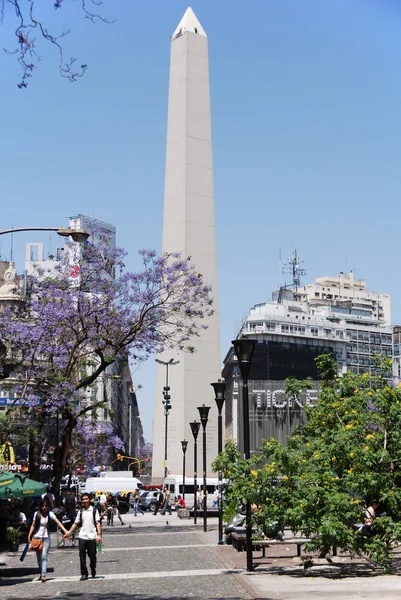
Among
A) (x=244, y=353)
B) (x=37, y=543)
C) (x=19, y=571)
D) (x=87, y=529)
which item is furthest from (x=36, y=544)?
(x=244, y=353)

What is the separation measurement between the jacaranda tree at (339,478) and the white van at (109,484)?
41546mm

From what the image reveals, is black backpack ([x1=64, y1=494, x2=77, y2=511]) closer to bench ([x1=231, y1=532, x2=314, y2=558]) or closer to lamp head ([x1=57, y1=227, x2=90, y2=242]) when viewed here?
bench ([x1=231, y1=532, x2=314, y2=558])

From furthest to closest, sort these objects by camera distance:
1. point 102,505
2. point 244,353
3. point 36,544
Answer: point 102,505 < point 244,353 < point 36,544

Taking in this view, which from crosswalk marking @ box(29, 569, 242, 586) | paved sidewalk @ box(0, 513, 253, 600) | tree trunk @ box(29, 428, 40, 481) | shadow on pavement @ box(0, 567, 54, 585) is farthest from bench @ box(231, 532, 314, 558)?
tree trunk @ box(29, 428, 40, 481)

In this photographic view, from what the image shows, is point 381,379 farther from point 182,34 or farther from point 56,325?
point 182,34

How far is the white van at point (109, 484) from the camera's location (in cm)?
6009

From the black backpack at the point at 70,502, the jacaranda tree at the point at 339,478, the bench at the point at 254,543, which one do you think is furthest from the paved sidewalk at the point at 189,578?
the black backpack at the point at 70,502

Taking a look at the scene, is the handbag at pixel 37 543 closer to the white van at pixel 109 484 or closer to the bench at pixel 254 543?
the bench at pixel 254 543

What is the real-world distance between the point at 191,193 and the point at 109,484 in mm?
31255

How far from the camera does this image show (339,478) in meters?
18.2

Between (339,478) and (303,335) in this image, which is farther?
(303,335)

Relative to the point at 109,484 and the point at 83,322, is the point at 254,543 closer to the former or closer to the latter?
the point at 83,322

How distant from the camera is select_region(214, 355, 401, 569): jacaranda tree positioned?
17.4m

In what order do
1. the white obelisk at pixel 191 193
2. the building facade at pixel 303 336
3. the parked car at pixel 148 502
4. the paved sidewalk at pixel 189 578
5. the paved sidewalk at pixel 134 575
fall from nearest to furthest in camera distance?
the paved sidewalk at pixel 189 578 → the paved sidewalk at pixel 134 575 → the parked car at pixel 148 502 → the white obelisk at pixel 191 193 → the building facade at pixel 303 336
